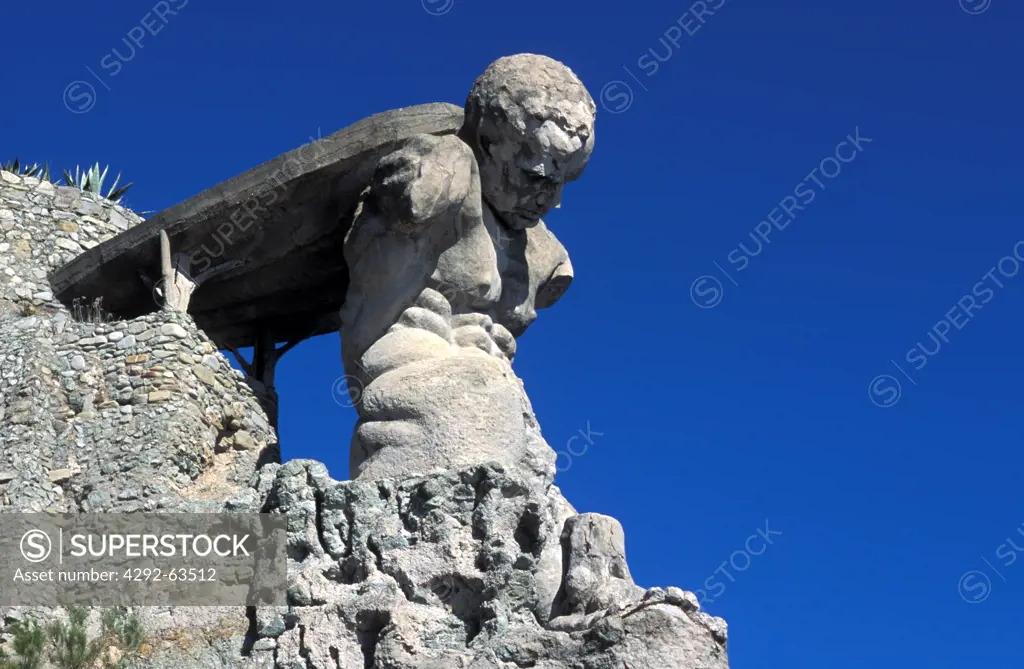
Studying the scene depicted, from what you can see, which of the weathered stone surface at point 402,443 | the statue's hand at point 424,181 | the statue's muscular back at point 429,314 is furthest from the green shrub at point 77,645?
the statue's hand at point 424,181

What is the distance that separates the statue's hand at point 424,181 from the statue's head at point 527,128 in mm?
184

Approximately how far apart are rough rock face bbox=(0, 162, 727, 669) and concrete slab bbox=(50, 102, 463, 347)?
687 millimetres

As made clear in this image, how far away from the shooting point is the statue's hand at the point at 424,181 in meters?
12.8

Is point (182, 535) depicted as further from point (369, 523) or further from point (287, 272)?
point (287, 272)

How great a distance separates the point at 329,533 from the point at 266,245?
128 inches

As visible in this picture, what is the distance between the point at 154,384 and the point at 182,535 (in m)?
1.66

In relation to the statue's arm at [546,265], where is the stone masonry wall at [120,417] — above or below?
below

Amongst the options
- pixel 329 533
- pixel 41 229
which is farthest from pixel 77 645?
pixel 41 229

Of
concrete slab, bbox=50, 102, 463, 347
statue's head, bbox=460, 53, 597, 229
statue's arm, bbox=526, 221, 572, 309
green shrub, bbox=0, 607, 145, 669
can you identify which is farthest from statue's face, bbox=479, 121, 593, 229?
green shrub, bbox=0, 607, 145, 669

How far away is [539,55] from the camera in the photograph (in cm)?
1318

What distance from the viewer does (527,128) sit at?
12945mm

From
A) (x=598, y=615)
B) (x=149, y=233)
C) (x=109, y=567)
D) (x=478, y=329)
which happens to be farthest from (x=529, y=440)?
(x=149, y=233)

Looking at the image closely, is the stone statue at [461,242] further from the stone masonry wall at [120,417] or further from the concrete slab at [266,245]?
the stone masonry wall at [120,417]

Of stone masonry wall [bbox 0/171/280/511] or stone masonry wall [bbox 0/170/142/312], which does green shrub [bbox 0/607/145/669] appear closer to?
stone masonry wall [bbox 0/171/280/511]
